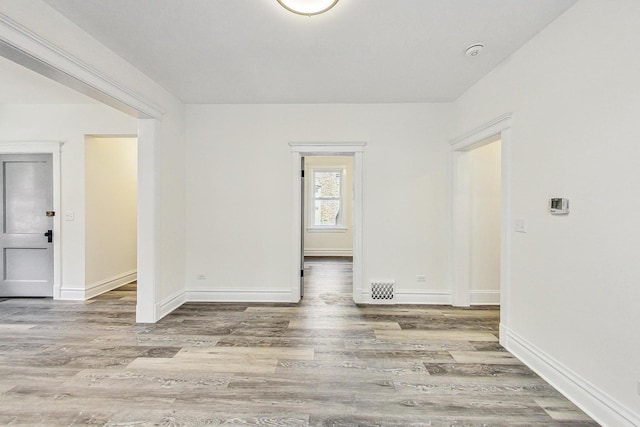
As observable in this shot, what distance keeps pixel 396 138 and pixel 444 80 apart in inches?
36.9

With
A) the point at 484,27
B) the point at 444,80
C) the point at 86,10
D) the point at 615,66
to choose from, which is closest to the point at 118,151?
the point at 86,10

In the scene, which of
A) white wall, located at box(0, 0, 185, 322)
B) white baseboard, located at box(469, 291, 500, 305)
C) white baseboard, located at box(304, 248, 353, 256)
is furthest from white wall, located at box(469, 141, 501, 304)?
white baseboard, located at box(304, 248, 353, 256)

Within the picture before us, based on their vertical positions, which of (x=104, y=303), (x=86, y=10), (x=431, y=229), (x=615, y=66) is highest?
(x=86, y=10)

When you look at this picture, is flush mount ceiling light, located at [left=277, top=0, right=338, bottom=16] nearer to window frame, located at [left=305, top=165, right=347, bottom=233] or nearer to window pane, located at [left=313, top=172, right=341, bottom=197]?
window frame, located at [left=305, top=165, right=347, bottom=233]

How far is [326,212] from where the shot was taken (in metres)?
8.38

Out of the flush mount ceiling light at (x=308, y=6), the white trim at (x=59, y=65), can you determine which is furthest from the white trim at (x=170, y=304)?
the flush mount ceiling light at (x=308, y=6)

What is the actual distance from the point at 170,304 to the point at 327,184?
5434 mm

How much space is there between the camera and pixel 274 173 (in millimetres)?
4086

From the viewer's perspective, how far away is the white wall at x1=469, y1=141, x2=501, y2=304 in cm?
390

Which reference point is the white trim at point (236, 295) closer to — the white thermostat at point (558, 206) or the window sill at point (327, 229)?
the white thermostat at point (558, 206)

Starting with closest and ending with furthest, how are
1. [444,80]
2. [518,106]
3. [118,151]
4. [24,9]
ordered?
[24,9] → [518,106] → [444,80] → [118,151]

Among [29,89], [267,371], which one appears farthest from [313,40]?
[29,89]

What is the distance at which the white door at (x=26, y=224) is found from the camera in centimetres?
418

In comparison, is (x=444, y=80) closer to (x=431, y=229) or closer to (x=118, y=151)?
(x=431, y=229)
